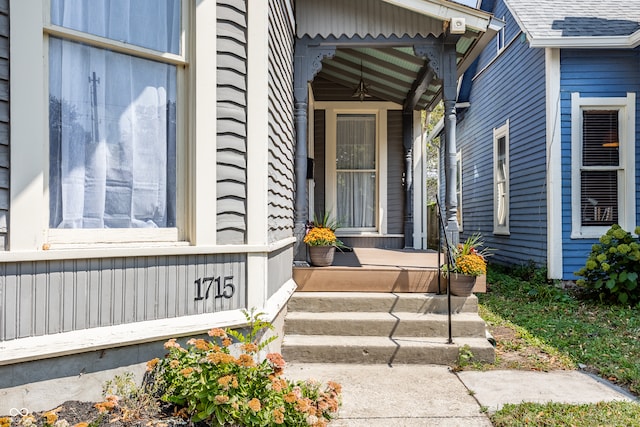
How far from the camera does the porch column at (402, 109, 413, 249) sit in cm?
755

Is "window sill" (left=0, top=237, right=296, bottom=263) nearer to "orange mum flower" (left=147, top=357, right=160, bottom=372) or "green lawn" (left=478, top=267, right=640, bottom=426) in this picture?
"orange mum flower" (left=147, top=357, right=160, bottom=372)

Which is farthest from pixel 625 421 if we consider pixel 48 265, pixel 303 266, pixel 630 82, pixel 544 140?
pixel 630 82

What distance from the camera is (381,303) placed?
4.50 meters

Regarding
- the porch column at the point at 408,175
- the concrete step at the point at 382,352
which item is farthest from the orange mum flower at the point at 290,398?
the porch column at the point at 408,175

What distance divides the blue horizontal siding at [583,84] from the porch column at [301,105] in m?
4.21

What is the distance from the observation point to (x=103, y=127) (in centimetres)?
264

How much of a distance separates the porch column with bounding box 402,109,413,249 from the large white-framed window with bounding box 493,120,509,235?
280 cm

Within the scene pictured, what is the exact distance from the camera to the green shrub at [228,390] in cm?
233

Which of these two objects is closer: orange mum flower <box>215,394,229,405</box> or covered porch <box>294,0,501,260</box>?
orange mum flower <box>215,394,229,405</box>

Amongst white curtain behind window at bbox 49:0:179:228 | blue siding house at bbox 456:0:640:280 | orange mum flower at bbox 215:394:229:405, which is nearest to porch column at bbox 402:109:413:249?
blue siding house at bbox 456:0:640:280

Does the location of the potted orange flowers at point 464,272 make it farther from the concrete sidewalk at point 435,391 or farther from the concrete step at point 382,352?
the concrete sidewalk at point 435,391

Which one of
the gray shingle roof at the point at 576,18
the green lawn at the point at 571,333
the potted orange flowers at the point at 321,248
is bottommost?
the green lawn at the point at 571,333

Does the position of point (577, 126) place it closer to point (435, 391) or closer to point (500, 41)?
point (500, 41)

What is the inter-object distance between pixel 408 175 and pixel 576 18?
12.4ft
